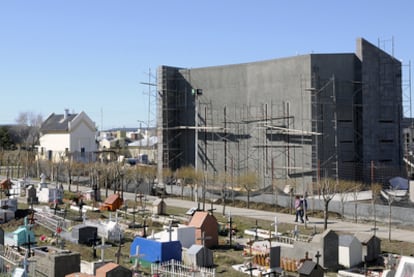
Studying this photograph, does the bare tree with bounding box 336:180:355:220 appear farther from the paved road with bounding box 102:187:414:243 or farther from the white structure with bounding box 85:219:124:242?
the white structure with bounding box 85:219:124:242

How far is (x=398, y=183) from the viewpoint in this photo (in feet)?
138

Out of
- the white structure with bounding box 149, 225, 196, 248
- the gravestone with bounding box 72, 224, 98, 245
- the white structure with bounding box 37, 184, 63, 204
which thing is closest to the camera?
the white structure with bounding box 149, 225, 196, 248

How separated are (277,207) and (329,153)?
9.10m

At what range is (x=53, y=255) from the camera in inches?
661

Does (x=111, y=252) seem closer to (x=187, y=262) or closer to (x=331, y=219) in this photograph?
(x=187, y=262)

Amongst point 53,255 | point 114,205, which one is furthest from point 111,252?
point 114,205

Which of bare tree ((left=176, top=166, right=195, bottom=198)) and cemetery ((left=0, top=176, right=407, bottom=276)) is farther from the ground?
bare tree ((left=176, top=166, right=195, bottom=198))

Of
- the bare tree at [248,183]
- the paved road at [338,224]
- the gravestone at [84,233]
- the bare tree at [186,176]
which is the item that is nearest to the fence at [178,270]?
the gravestone at [84,233]

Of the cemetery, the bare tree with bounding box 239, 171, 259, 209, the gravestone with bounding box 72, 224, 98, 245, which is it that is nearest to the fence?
the cemetery

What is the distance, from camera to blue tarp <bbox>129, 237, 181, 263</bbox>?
2017 centimetres

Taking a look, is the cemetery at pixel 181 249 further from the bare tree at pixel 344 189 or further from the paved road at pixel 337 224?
the bare tree at pixel 344 189

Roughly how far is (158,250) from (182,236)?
Answer: 2.87 m

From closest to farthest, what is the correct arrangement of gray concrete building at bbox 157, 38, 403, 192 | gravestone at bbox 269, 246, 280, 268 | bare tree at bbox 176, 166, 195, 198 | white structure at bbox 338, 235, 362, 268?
gravestone at bbox 269, 246, 280, 268
white structure at bbox 338, 235, 362, 268
gray concrete building at bbox 157, 38, 403, 192
bare tree at bbox 176, 166, 195, 198

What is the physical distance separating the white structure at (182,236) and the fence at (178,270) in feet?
8.95
